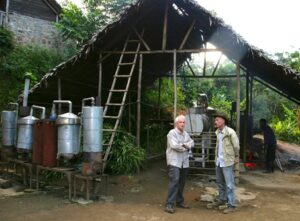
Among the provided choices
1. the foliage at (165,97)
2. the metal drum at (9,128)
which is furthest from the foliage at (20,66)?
the metal drum at (9,128)

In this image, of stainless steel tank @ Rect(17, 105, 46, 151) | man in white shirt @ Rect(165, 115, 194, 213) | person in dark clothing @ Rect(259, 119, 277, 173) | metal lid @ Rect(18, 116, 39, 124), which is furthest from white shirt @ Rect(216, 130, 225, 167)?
person in dark clothing @ Rect(259, 119, 277, 173)

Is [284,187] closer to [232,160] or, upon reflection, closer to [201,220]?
[232,160]

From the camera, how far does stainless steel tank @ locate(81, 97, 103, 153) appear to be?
7.48 m

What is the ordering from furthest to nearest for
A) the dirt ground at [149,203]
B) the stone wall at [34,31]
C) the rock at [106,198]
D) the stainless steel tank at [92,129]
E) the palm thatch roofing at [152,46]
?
the stone wall at [34,31] < the palm thatch roofing at [152,46] < the rock at [106,198] < the stainless steel tank at [92,129] < the dirt ground at [149,203]

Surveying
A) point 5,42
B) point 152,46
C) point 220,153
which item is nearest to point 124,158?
point 220,153

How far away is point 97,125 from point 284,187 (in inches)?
193

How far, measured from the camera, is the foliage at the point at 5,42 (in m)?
18.2

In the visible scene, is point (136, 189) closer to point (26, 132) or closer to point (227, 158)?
point (227, 158)

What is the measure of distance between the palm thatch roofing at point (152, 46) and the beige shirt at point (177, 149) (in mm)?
3267

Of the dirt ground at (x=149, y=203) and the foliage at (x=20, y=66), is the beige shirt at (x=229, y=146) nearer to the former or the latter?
the dirt ground at (x=149, y=203)

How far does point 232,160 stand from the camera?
685cm

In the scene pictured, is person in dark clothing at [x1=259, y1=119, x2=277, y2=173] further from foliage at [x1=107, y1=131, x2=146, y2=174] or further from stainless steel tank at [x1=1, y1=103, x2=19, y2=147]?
stainless steel tank at [x1=1, y1=103, x2=19, y2=147]

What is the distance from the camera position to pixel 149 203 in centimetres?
757

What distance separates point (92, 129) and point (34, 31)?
51.4 feet
